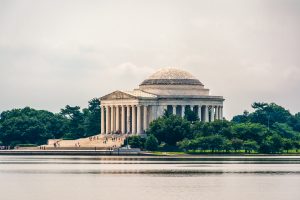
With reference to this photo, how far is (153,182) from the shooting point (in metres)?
101

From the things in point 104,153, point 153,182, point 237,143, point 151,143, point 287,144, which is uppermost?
point 151,143

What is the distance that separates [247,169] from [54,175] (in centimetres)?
2240

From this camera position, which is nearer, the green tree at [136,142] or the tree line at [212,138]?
the tree line at [212,138]

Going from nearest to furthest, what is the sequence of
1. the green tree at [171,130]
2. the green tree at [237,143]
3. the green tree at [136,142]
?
the green tree at [237,143]
the green tree at [171,130]
the green tree at [136,142]

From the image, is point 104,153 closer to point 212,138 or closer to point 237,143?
point 212,138

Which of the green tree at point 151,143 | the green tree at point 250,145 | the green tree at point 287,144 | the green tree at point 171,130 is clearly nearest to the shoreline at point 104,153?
the green tree at point 287,144

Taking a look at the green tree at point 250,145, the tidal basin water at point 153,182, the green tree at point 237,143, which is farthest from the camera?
the green tree at point 237,143

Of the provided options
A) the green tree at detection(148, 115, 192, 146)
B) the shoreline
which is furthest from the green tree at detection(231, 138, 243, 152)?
the green tree at detection(148, 115, 192, 146)

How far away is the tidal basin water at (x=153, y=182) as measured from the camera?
287 feet

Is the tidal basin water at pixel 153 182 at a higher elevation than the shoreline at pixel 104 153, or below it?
below

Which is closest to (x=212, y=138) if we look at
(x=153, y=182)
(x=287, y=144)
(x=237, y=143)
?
(x=237, y=143)

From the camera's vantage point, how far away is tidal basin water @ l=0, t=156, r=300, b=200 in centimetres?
8750

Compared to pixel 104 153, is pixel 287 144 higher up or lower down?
higher up

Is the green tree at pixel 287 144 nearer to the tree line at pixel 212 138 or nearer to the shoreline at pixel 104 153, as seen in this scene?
the tree line at pixel 212 138
